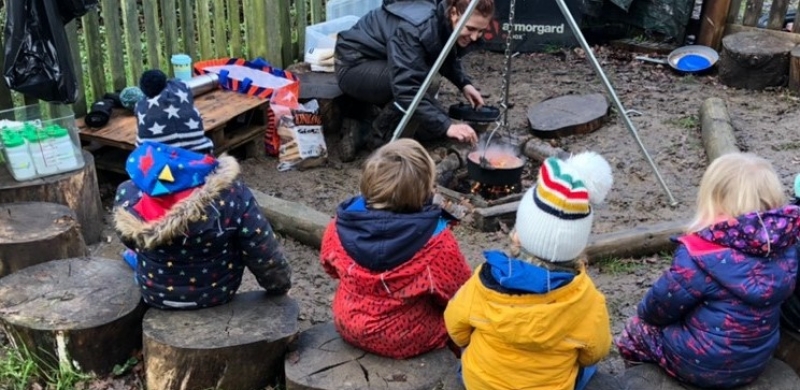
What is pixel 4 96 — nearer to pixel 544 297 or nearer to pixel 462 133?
pixel 462 133

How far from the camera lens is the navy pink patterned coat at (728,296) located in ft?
8.48

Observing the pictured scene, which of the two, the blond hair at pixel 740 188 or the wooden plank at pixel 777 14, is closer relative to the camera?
the blond hair at pixel 740 188

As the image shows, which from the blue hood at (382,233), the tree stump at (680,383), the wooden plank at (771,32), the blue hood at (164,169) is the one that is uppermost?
the blue hood at (164,169)

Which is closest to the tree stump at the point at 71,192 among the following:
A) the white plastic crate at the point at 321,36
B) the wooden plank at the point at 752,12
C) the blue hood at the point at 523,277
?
the white plastic crate at the point at 321,36

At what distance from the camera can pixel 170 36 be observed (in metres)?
5.88

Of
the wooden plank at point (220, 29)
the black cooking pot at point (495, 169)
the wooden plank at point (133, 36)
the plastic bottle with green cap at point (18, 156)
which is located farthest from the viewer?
the wooden plank at point (220, 29)

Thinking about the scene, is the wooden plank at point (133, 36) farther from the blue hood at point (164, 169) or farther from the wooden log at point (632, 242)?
the wooden log at point (632, 242)

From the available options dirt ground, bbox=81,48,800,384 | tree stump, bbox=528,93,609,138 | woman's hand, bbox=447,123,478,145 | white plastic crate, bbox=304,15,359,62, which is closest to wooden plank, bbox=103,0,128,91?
dirt ground, bbox=81,48,800,384

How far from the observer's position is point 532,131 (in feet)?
20.8

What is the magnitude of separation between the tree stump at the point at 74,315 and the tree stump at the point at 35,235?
209mm

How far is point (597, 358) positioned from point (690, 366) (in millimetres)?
461

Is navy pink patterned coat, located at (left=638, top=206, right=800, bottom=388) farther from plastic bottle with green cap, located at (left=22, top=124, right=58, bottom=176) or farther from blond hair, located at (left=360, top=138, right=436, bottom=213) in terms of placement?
plastic bottle with green cap, located at (left=22, top=124, right=58, bottom=176)

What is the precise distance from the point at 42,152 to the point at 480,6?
8.99 feet

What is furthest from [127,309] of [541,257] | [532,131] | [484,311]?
[532,131]
